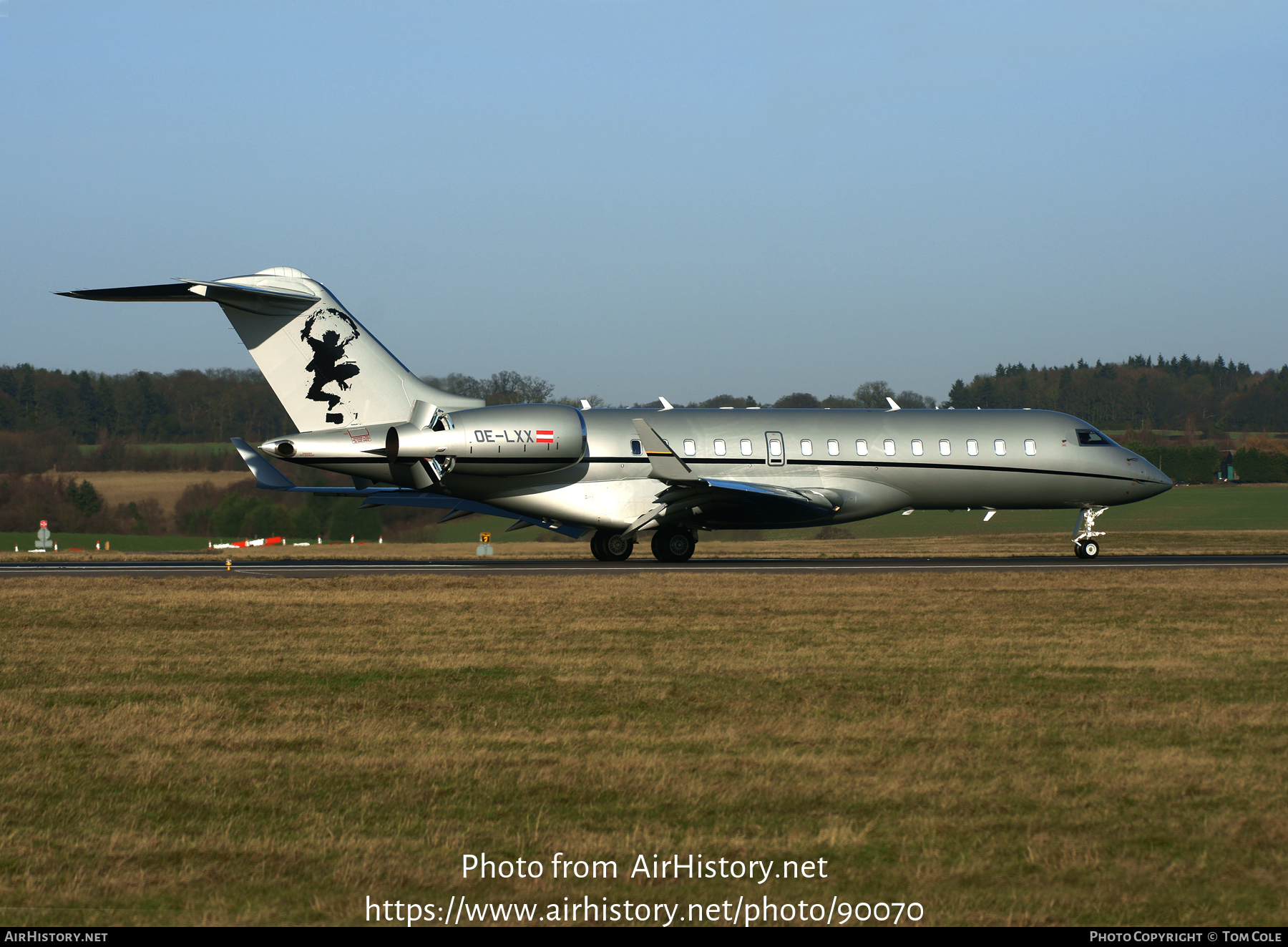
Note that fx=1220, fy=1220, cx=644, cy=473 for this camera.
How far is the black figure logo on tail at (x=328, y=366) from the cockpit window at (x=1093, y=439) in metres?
16.9

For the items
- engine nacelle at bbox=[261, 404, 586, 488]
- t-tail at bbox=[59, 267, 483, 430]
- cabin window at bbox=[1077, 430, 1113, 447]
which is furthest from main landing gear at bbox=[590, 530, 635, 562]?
cabin window at bbox=[1077, 430, 1113, 447]

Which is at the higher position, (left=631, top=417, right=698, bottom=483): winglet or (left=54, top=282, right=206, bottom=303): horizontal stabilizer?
(left=54, top=282, right=206, bottom=303): horizontal stabilizer

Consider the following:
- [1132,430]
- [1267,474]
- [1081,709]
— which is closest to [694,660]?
[1081,709]

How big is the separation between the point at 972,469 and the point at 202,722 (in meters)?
21.7

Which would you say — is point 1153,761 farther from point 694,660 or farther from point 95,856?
point 95,856

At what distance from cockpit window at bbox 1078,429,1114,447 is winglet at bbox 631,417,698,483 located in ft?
31.7

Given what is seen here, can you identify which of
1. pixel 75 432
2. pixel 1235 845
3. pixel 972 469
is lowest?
pixel 1235 845

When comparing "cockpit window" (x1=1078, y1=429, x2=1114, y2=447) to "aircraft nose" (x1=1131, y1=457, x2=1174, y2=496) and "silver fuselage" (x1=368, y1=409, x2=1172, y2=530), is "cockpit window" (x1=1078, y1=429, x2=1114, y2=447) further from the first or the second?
"aircraft nose" (x1=1131, y1=457, x2=1174, y2=496)

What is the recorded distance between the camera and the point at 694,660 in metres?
12.4

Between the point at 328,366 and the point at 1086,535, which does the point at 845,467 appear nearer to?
the point at 1086,535

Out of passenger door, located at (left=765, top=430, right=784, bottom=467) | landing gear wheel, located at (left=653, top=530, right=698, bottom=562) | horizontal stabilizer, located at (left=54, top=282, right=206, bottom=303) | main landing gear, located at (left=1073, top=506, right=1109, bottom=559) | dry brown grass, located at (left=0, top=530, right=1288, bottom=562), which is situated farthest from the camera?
dry brown grass, located at (left=0, top=530, right=1288, bottom=562)

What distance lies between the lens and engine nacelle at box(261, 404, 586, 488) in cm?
2494

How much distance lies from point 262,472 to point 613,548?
8.10 m

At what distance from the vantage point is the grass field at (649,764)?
5.54 metres
